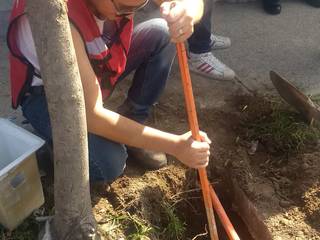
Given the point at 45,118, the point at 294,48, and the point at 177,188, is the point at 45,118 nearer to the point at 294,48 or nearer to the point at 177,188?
the point at 177,188

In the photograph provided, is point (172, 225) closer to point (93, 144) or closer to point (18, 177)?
point (93, 144)

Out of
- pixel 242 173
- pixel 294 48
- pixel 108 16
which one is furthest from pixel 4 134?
pixel 294 48

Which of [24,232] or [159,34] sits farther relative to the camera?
[159,34]

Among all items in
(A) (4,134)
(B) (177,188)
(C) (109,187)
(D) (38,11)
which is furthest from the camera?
(B) (177,188)

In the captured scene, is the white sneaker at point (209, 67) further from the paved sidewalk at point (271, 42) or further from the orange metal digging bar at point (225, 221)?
the orange metal digging bar at point (225, 221)

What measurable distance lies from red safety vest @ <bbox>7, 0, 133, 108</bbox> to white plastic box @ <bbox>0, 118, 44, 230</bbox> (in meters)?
0.16

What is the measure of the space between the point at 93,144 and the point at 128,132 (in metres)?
0.31

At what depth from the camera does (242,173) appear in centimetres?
237

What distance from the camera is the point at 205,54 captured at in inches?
120

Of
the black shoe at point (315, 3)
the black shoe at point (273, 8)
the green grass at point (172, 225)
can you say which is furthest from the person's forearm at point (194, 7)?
the black shoe at point (315, 3)

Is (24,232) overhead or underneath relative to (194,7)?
underneath

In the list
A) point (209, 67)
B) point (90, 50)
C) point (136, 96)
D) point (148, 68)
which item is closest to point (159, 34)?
point (148, 68)

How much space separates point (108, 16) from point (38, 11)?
0.46 meters

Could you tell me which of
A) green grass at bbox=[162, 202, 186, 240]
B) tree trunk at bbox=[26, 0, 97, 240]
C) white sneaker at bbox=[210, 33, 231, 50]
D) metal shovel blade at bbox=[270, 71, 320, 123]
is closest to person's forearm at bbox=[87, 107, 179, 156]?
tree trunk at bbox=[26, 0, 97, 240]
